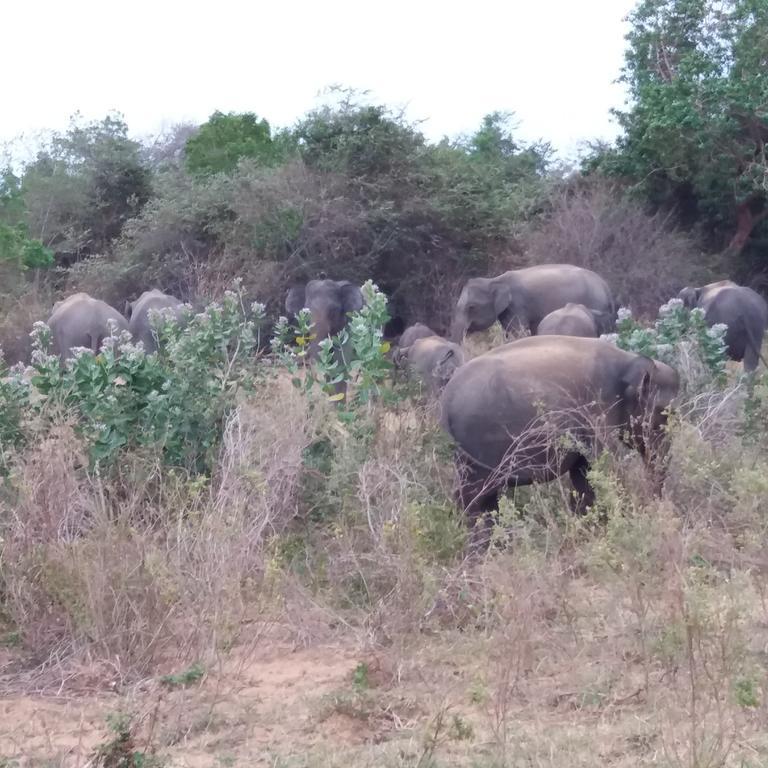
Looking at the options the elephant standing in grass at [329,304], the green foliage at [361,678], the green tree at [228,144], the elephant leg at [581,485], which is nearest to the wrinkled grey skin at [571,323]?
the elephant standing in grass at [329,304]

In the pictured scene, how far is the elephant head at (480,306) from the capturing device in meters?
15.5

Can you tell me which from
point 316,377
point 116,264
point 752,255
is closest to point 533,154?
point 752,255

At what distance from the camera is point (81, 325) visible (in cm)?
1492

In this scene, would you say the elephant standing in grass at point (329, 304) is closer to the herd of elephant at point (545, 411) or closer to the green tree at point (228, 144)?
the herd of elephant at point (545, 411)

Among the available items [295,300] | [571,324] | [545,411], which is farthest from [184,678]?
[295,300]

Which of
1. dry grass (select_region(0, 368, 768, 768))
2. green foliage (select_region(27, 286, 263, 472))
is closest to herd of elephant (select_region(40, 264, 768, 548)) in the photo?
dry grass (select_region(0, 368, 768, 768))

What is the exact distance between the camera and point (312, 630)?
563cm

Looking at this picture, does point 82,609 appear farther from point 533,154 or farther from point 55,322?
point 533,154

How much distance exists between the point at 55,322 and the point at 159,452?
906 cm

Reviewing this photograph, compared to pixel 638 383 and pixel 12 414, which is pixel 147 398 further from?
pixel 638 383

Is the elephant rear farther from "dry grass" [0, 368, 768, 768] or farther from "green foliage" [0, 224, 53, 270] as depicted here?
"green foliage" [0, 224, 53, 270]

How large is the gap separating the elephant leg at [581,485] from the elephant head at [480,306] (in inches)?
315

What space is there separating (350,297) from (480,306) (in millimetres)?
2340

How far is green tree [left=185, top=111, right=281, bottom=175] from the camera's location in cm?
2341
